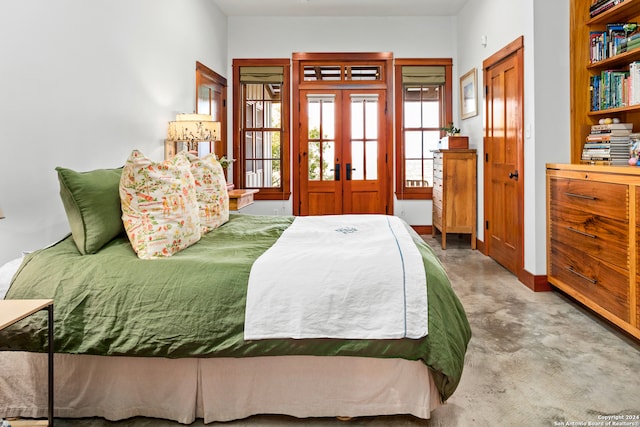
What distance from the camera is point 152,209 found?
2.10m

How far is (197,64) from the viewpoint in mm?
4957

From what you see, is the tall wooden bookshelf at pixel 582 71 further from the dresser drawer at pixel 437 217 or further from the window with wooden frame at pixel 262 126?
the window with wooden frame at pixel 262 126

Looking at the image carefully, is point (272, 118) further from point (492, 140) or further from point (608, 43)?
point (608, 43)

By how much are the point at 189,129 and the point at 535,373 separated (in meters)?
3.14

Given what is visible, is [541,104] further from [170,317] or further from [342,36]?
[342,36]

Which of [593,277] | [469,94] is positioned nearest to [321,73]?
[469,94]

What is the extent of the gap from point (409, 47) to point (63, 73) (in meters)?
4.82

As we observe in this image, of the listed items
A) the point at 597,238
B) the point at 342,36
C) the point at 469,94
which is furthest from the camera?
the point at 342,36

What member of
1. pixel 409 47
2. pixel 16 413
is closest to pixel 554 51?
pixel 409 47

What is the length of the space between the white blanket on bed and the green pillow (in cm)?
74

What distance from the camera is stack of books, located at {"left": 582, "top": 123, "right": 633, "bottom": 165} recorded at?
3217mm

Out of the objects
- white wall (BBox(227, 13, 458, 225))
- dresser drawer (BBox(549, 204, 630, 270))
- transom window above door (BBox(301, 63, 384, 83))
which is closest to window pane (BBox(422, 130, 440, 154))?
white wall (BBox(227, 13, 458, 225))

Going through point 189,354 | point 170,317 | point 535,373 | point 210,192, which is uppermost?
point 210,192

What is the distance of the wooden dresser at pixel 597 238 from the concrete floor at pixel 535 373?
0.58 ft
